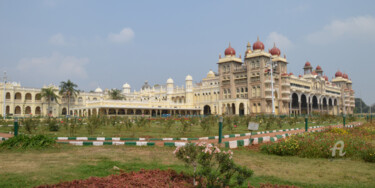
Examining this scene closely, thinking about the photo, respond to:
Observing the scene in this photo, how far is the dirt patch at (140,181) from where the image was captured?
5.59 m

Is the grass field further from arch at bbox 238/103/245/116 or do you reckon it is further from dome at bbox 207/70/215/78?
dome at bbox 207/70/215/78

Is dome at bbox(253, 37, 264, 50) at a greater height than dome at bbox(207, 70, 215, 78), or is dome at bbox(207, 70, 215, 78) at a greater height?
dome at bbox(253, 37, 264, 50)

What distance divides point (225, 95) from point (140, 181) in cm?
6007

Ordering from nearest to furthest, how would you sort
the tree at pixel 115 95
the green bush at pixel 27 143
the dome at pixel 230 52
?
the green bush at pixel 27 143 < the dome at pixel 230 52 < the tree at pixel 115 95

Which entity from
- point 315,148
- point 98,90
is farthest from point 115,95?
point 315,148

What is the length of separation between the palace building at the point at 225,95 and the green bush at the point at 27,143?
40.5 metres

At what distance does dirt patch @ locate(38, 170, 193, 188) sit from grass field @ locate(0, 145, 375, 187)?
70 centimetres

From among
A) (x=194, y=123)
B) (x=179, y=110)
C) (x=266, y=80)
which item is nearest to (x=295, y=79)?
(x=266, y=80)

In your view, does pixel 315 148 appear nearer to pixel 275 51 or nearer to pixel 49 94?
pixel 275 51

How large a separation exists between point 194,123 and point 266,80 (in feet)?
112

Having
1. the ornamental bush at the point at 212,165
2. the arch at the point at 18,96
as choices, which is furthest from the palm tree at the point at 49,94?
the ornamental bush at the point at 212,165

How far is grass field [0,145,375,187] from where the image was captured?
6395mm

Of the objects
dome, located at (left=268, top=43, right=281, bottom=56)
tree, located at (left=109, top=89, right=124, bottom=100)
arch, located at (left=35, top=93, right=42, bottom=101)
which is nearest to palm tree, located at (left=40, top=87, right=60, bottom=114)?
arch, located at (left=35, top=93, right=42, bottom=101)

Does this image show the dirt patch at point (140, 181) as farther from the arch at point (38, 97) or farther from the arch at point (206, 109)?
the arch at point (38, 97)
